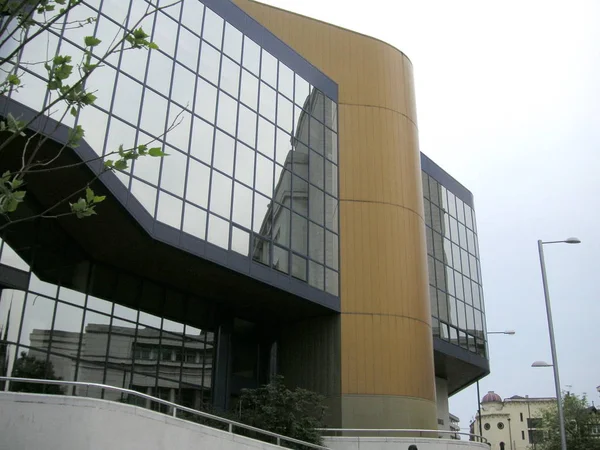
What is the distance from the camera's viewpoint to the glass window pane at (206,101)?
912 inches

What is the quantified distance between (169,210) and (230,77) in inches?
257

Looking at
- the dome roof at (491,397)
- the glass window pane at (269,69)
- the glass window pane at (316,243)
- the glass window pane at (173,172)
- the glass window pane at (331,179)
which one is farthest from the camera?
the dome roof at (491,397)

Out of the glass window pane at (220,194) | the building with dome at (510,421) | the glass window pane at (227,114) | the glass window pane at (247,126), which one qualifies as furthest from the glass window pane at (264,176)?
the building with dome at (510,421)

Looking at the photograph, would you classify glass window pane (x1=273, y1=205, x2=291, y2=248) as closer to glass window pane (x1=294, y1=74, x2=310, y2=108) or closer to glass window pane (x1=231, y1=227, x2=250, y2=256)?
glass window pane (x1=231, y1=227, x2=250, y2=256)

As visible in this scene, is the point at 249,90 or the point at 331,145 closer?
the point at 249,90

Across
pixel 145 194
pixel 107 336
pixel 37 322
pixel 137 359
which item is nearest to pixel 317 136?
pixel 145 194

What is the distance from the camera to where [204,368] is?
25.8 m

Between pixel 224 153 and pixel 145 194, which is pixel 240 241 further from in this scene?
pixel 145 194

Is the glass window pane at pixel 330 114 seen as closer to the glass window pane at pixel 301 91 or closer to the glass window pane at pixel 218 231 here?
the glass window pane at pixel 301 91

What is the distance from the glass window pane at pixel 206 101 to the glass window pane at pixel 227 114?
1.01ft

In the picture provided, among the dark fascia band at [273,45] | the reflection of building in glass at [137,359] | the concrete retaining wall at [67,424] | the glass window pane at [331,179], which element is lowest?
the concrete retaining wall at [67,424]

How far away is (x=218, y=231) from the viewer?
2256cm

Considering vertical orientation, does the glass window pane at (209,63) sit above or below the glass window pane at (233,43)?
below

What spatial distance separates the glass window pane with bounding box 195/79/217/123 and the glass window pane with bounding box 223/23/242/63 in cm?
207
